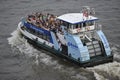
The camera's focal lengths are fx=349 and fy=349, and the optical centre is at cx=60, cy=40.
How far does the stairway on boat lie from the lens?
27328 mm

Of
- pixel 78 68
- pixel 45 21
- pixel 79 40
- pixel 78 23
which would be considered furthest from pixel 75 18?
pixel 45 21

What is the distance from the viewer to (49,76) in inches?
1048

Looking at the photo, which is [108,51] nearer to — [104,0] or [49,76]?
[49,76]

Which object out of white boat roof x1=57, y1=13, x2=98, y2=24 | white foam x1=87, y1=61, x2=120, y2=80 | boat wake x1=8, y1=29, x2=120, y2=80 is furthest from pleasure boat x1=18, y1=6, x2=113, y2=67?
boat wake x1=8, y1=29, x2=120, y2=80

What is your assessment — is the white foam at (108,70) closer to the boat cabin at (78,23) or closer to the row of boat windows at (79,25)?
the boat cabin at (78,23)

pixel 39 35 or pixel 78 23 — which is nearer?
pixel 78 23

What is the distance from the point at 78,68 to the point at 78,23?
3573 millimetres

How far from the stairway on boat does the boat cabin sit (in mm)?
1365

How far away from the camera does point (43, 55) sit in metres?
30.2

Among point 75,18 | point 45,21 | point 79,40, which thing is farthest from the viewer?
point 45,21

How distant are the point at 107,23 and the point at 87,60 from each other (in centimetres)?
1218

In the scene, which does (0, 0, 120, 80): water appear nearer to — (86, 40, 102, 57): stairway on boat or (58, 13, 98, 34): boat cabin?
(86, 40, 102, 57): stairway on boat

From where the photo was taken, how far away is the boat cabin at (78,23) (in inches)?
1090

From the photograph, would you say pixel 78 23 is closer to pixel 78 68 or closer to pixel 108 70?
pixel 78 68
